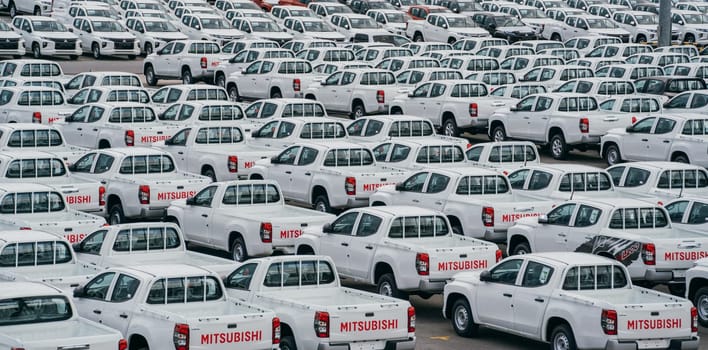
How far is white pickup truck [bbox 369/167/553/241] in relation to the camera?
87.6 feet

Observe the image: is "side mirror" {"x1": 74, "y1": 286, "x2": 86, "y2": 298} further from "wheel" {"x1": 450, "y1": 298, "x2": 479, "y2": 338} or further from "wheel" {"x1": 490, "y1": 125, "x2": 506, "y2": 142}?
"wheel" {"x1": 490, "y1": 125, "x2": 506, "y2": 142}

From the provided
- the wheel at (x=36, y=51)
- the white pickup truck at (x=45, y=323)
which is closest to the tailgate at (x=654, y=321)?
the white pickup truck at (x=45, y=323)

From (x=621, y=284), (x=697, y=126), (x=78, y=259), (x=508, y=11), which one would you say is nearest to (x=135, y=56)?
(x=508, y=11)

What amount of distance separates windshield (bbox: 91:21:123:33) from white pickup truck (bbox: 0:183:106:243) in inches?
1270

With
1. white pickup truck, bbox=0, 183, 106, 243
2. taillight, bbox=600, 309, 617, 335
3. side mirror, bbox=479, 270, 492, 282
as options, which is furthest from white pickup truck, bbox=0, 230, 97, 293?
taillight, bbox=600, 309, 617, 335

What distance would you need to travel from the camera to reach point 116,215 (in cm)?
2938

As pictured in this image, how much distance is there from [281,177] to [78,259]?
27.2 feet

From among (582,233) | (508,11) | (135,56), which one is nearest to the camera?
(582,233)

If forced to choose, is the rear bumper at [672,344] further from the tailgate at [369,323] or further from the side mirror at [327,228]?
the side mirror at [327,228]

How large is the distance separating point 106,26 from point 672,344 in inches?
1634

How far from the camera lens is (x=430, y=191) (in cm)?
2780

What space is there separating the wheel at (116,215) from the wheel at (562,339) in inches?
447

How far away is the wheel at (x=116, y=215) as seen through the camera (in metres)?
29.3

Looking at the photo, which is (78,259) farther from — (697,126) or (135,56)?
(135,56)
